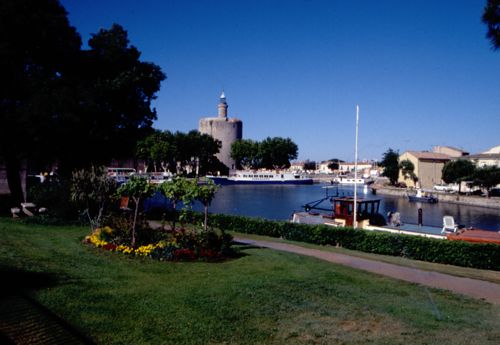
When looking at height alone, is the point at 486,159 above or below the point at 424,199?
above

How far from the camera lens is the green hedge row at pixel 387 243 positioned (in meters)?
15.6

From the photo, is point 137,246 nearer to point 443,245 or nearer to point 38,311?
point 38,311

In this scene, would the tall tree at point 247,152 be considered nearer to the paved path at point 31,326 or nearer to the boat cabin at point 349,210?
the boat cabin at point 349,210

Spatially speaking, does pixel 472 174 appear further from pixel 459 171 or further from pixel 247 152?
pixel 247 152

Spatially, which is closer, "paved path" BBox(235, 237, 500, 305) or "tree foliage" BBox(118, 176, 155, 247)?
"paved path" BBox(235, 237, 500, 305)

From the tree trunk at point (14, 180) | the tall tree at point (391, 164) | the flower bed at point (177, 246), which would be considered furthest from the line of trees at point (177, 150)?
the flower bed at point (177, 246)

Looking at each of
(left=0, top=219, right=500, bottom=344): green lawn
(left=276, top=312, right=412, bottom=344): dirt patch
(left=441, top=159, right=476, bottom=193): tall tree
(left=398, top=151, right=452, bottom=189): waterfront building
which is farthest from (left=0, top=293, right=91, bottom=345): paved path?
(left=398, top=151, right=452, bottom=189): waterfront building

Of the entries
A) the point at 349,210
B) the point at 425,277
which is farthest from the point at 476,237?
the point at 425,277

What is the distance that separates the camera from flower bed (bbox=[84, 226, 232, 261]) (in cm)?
1311

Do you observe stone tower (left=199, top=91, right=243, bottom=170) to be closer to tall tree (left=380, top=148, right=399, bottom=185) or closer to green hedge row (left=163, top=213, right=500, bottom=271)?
tall tree (left=380, top=148, right=399, bottom=185)

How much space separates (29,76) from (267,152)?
98.2 meters

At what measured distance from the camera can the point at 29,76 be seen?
73.0ft

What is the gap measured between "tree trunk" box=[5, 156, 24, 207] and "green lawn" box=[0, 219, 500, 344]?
12020 millimetres

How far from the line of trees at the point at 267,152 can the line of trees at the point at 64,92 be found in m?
91.5
